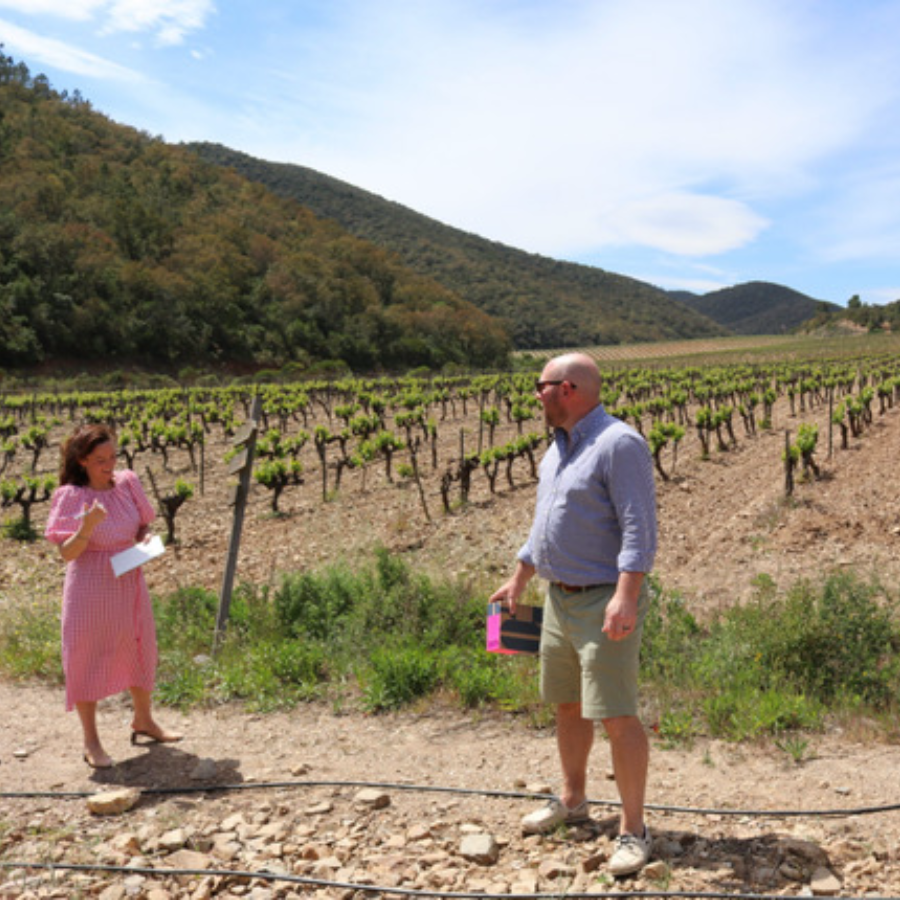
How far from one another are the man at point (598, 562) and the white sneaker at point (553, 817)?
0.08 feet

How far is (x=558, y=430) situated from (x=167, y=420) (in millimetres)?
22029

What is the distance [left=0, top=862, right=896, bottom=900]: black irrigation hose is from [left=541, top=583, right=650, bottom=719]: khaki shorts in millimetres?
546

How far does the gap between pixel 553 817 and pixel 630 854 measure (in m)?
0.39

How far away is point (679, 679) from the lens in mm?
4570

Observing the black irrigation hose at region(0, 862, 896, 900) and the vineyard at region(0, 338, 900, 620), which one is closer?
the black irrigation hose at region(0, 862, 896, 900)

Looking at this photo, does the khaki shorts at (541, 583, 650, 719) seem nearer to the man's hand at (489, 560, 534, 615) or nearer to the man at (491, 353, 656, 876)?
the man at (491, 353, 656, 876)

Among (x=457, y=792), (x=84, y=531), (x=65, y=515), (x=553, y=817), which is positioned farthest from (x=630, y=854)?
(x=65, y=515)

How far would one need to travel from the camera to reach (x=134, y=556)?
3.83 metres

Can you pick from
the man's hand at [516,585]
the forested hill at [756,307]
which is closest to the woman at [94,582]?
the man's hand at [516,585]

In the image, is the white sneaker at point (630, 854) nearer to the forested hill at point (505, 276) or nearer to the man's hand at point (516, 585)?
the man's hand at point (516, 585)

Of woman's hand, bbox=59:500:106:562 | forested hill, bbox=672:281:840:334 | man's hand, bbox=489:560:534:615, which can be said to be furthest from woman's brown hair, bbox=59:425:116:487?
forested hill, bbox=672:281:840:334

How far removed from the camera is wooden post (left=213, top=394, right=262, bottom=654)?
18.5ft

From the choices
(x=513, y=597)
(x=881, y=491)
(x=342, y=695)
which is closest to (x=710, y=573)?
(x=881, y=491)

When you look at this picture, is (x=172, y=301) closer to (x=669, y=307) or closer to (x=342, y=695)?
(x=342, y=695)
